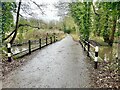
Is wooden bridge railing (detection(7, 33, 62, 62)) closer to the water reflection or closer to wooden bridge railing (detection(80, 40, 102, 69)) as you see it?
wooden bridge railing (detection(80, 40, 102, 69))

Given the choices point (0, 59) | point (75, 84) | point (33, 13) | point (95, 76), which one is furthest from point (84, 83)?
point (33, 13)

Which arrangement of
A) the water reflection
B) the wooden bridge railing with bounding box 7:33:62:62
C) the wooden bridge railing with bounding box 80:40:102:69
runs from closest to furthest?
the wooden bridge railing with bounding box 80:40:102:69 < the wooden bridge railing with bounding box 7:33:62:62 < the water reflection

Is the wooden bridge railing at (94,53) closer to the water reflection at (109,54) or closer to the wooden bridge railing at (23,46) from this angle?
the water reflection at (109,54)

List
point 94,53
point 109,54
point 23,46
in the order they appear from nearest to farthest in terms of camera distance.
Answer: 1. point 94,53
2. point 109,54
3. point 23,46

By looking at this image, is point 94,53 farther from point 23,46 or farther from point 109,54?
point 23,46

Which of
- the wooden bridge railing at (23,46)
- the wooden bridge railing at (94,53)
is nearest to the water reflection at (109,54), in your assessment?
the wooden bridge railing at (94,53)

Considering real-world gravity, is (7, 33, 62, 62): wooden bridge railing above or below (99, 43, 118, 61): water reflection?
above

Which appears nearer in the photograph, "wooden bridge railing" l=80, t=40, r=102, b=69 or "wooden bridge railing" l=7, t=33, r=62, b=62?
"wooden bridge railing" l=80, t=40, r=102, b=69

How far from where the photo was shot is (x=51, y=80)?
19.2ft

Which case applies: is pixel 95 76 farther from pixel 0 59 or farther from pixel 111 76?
pixel 0 59

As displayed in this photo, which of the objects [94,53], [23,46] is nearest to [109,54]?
[94,53]

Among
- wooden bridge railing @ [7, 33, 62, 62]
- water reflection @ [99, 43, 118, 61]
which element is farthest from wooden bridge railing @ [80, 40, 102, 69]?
wooden bridge railing @ [7, 33, 62, 62]

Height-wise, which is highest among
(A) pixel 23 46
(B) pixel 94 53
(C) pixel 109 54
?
(B) pixel 94 53

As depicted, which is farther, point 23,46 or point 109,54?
point 23,46
